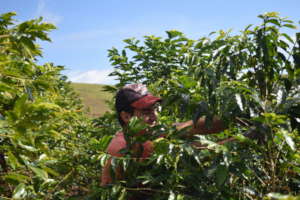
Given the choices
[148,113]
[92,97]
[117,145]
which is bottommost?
[92,97]

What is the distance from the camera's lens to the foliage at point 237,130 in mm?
1848

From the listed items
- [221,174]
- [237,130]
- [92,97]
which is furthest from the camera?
[92,97]

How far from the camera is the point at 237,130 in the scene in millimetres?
2527

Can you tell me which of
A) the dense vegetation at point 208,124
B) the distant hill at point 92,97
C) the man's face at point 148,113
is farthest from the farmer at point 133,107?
the distant hill at point 92,97

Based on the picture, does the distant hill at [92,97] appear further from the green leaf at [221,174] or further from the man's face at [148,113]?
the green leaf at [221,174]

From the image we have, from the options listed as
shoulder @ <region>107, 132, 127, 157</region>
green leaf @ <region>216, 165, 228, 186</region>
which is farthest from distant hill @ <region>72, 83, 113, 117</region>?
green leaf @ <region>216, 165, 228, 186</region>

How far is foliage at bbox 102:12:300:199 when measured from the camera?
185cm

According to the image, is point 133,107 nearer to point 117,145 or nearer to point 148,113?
point 148,113

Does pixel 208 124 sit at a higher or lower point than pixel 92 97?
higher

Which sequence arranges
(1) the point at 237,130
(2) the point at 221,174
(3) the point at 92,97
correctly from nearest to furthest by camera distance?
(2) the point at 221,174 → (1) the point at 237,130 → (3) the point at 92,97

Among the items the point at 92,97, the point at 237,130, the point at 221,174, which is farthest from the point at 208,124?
the point at 92,97

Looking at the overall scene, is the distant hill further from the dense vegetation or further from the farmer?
the dense vegetation

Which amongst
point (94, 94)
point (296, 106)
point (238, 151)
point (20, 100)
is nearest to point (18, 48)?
point (20, 100)

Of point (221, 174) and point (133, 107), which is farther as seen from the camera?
point (133, 107)
